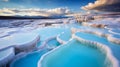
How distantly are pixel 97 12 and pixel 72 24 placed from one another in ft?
4.40

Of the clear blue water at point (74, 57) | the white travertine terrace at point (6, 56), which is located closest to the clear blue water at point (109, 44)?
the clear blue water at point (74, 57)

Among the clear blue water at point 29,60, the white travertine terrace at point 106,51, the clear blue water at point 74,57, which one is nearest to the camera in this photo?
the white travertine terrace at point 106,51

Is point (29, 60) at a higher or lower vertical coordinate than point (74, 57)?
lower

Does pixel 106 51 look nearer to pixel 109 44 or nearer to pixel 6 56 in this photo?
pixel 109 44

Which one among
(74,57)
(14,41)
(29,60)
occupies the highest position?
(14,41)

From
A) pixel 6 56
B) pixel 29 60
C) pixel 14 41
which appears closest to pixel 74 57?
pixel 29 60

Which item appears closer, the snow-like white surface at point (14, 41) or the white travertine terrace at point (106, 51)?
the white travertine terrace at point (106, 51)

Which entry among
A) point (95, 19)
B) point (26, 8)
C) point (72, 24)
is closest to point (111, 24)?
point (95, 19)

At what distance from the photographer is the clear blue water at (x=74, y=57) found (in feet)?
8.53

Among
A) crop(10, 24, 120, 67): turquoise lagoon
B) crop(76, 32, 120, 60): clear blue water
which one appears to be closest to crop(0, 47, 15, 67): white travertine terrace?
crop(10, 24, 120, 67): turquoise lagoon

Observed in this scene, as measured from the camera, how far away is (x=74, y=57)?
2.91 meters

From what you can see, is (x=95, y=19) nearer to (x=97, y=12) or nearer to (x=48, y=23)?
(x=97, y=12)

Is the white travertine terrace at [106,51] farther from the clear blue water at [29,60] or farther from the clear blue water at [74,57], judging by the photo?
the clear blue water at [29,60]

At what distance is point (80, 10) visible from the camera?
5762 mm
